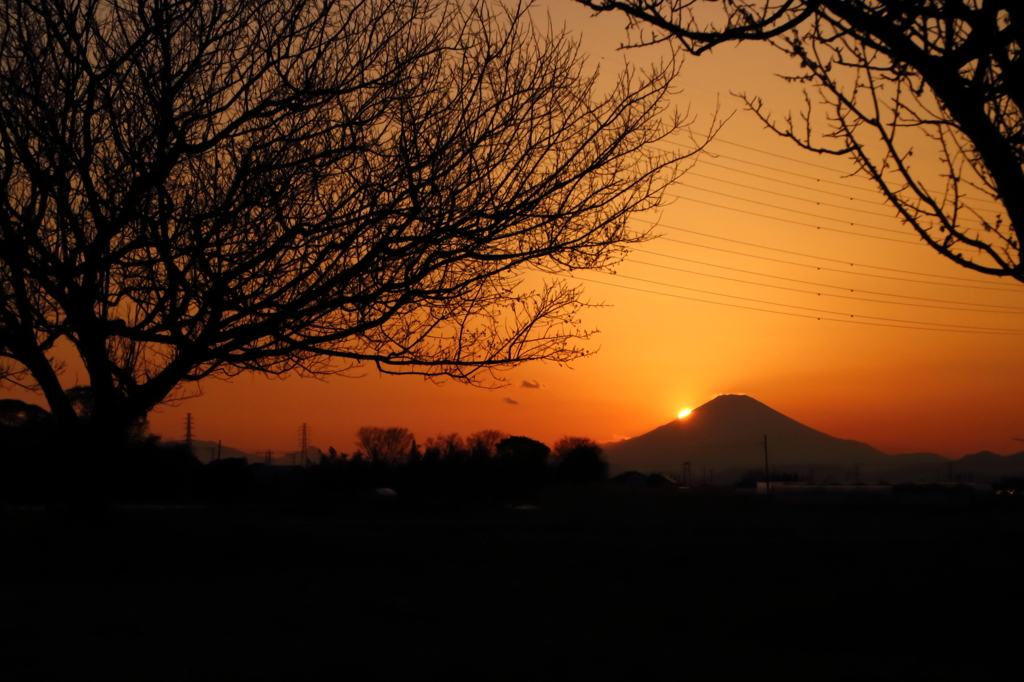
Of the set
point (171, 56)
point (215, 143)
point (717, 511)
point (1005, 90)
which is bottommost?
point (717, 511)

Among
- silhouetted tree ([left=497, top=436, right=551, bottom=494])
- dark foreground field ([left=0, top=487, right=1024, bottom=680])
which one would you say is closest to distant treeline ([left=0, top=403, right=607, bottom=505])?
silhouetted tree ([left=497, top=436, right=551, bottom=494])

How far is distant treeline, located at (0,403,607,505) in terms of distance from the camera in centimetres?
3177

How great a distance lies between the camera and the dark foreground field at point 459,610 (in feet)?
16.4

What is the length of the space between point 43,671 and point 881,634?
527 cm

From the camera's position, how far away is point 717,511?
33.9 m

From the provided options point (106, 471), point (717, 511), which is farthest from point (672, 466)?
point (106, 471)

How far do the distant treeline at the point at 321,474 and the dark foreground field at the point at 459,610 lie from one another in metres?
21.7

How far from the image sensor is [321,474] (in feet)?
220

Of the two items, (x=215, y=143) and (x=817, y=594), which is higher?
(x=215, y=143)

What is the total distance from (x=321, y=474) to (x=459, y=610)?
6280cm

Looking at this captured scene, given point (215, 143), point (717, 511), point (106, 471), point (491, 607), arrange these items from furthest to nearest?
point (717, 511) < point (106, 471) < point (215, 143) < point (491, 607)

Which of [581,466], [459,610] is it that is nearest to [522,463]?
[581,466]

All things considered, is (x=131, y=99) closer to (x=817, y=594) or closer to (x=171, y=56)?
Result: (x=171, y=56)

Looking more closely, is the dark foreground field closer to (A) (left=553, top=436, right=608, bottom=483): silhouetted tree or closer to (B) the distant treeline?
(B) the distant treeline
